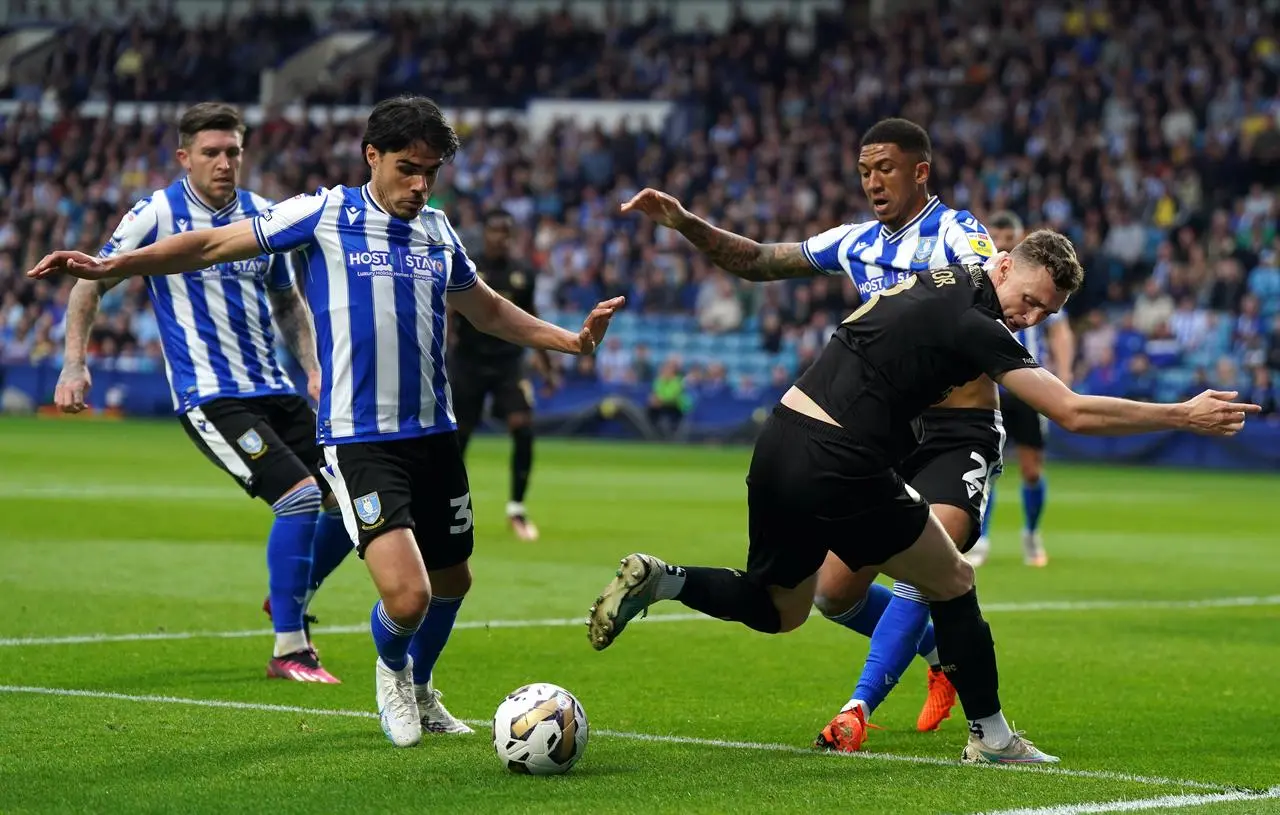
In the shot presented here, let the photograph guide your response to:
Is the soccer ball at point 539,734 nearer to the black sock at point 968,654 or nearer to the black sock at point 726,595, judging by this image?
the black sock at point 726,595

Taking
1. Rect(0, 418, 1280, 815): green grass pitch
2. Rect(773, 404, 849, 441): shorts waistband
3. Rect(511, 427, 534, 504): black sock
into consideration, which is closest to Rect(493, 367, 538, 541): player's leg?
Rect(511, 427, 534, 504): black sock

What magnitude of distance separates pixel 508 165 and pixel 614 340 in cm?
717

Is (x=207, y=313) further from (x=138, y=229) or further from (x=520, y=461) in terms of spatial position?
(x=520, y=461)

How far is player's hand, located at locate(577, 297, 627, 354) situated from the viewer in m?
6.87

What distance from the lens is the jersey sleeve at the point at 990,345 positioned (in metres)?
5.93

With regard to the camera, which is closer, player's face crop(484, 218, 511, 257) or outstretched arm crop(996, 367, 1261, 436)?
outstretched arm crop(996, 367, 1261, 436)

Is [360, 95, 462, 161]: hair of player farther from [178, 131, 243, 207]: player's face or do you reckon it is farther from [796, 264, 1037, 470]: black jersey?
[178, 131, 243, 207]: player's face

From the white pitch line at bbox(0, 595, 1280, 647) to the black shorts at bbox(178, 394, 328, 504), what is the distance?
1171 mm

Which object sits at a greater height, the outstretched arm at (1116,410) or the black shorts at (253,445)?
the outstretched arm at (1116,410)

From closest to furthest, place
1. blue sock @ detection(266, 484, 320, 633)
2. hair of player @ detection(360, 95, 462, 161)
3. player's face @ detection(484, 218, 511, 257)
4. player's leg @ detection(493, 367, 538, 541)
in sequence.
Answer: hair of player @ detection(360, 95, 462, 161) → blue sock @ detection(266, 484, 320, 633) → player's face @ detection(484, 218, 511, 257) → player's leg @ detection(493, 367, 538, 541)

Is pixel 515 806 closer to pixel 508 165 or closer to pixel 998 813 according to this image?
pixel 998 813

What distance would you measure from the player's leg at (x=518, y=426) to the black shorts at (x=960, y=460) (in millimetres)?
8293

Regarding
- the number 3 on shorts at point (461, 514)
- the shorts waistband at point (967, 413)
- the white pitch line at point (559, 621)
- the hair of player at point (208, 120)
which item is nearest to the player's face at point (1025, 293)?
the shorts waistband at point (967, 413)

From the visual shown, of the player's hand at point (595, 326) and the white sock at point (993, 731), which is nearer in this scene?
the white sock at point (993, 731)
